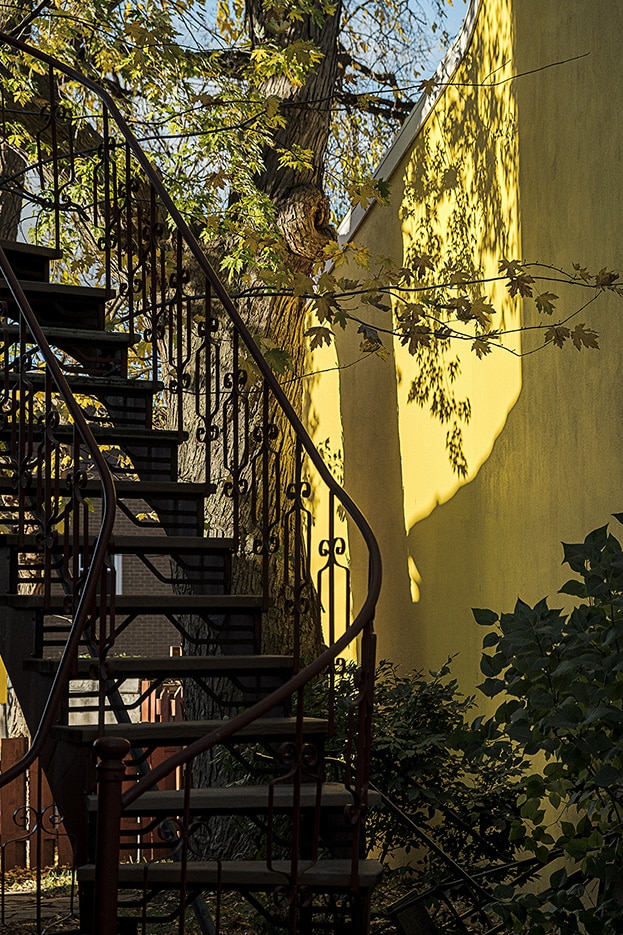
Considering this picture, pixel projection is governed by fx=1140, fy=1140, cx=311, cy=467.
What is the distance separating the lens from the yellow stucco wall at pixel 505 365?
469 cm

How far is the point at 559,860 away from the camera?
15.5 ft

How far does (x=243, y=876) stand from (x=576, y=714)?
1245mm

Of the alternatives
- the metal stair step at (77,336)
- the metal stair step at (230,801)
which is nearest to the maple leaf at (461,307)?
the metal stair step at (77,336)

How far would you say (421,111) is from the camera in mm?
6980

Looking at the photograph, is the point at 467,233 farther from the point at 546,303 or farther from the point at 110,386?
the point at 110,386

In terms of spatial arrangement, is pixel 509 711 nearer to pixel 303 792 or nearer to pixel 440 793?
pixel 303 792

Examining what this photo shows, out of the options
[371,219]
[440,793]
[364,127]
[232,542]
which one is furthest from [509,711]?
[364,127]

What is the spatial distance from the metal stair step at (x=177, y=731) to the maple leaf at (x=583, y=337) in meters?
1.83

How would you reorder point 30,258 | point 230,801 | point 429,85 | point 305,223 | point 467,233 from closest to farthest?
point 230,801 < point 30,258 < point 467,233 < point 429,85 < point 305,223

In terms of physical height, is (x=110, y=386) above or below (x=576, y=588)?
above

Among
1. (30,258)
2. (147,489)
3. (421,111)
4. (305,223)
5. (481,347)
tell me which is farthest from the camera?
(305,223)

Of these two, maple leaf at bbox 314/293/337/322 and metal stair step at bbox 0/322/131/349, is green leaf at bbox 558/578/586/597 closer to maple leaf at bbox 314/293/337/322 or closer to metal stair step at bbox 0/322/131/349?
maple leaf at bbox 314/293/337/322

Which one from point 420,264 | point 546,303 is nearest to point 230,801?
point 546,303

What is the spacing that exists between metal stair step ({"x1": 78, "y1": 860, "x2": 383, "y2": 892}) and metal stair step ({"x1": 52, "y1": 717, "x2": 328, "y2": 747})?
453 mm
